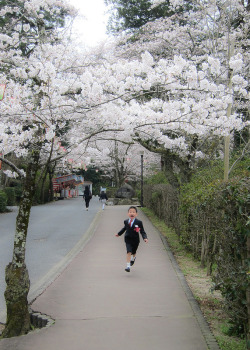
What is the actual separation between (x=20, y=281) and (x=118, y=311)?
143 cm

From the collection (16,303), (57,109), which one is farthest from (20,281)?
(57,109)

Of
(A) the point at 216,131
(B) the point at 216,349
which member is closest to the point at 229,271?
(B) the point at 216,349

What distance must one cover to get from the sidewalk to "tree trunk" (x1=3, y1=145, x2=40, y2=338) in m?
0.37

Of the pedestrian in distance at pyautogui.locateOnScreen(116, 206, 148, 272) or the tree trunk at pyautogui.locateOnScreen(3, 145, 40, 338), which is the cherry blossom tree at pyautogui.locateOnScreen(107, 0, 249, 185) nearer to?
the pedestrian in distance at pyautogui.locateOnScreen(116, 206, 148, 272)

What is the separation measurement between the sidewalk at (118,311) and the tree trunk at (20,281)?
37 centimetres

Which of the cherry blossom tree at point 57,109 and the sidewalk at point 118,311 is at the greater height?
the cherry blossom tree at point 57,109

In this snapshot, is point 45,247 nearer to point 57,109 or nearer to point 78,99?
point 78,99

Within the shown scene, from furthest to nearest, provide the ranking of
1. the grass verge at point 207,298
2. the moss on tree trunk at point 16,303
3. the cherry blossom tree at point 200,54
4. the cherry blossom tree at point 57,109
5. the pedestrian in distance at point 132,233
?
the cherry blossom tree at point 200,54, the pedestrian in distance at point 132,233, the cherry blossom tree at point 57,109, the moss on tree trunk at point 16,303, the grass verge at point 207,298

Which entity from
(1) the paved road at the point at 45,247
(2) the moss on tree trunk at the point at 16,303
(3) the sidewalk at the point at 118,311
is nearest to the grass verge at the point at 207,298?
(3) the sidewalk at the point at 118,311

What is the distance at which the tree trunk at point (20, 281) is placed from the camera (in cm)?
540

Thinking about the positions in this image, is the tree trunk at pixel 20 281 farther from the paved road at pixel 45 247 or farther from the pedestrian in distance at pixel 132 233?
the pedestrian in distance at pixel 132 233

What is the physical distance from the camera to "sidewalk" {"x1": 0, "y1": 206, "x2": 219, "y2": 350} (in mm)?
4645

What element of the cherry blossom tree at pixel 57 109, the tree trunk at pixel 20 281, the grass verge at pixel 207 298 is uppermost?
the cherry blossom tree at pixel 57 109

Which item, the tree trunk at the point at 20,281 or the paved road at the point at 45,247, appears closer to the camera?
the tree trunk at the point at 20,281
